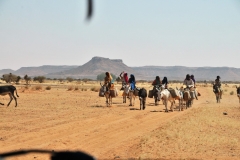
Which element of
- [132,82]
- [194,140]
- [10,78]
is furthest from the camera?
[10,78]

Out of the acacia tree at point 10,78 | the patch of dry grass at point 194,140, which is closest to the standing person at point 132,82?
the patch of dry grass at point 194,140

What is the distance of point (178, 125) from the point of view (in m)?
16.8

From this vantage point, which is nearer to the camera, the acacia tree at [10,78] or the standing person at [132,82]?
the standing person at [132,82]

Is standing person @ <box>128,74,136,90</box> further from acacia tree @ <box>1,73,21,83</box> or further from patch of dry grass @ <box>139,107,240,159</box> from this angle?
acacia tree @ <box>1,73,21,83</box>

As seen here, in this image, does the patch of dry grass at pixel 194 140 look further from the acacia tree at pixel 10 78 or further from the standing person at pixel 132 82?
the acacia tree at pixel 10 78

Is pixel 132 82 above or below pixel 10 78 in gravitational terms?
above

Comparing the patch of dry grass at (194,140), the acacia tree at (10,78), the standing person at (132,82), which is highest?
the standing person at (132,82)

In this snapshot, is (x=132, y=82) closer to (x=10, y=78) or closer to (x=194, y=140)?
(x=194, y=140)

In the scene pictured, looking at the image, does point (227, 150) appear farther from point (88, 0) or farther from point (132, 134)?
point (88, 0)

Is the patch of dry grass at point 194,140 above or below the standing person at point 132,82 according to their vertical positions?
below

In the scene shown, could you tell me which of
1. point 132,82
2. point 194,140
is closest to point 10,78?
point 132,82

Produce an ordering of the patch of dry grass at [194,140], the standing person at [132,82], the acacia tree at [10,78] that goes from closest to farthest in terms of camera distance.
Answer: the patch of dry grass at [194,140] → the standing person at [132,82] → the acacia tree at [10,78]

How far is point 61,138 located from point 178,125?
545 cm

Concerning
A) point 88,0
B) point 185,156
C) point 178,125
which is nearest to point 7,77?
point 178,125
